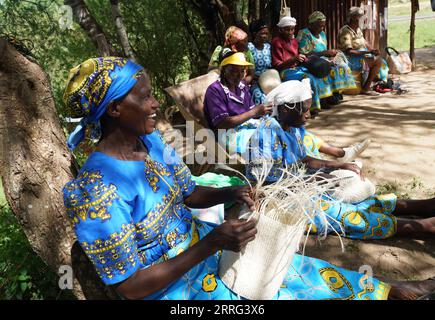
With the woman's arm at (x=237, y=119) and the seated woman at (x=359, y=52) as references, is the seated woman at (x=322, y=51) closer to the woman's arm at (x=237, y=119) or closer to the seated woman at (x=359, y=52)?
the seated woman at (x=359, y=52)

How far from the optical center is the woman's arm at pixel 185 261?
161cm

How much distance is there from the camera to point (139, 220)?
1.72 metres

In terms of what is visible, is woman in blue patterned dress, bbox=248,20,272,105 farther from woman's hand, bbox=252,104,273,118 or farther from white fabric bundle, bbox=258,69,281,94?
woman's hand, bbox=252,104,273,118

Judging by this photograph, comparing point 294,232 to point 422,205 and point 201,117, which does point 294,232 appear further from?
point 201,117

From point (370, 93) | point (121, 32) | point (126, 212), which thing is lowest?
point (370, 93)

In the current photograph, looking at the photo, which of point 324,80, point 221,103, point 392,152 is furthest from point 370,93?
point 221,103

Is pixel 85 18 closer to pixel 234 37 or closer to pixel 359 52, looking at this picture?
pixel 234 37

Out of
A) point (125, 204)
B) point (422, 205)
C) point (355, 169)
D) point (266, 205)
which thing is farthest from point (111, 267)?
point (422, 205)

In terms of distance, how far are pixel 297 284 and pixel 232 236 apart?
0.49m

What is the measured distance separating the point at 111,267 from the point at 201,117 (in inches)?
126

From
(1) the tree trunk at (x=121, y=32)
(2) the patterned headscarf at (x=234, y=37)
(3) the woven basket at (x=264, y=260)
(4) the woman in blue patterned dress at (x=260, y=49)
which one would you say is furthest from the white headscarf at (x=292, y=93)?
(4) the woman in blue patterned dress at (x=260, y=49)

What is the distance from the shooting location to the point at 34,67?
6.65 feet

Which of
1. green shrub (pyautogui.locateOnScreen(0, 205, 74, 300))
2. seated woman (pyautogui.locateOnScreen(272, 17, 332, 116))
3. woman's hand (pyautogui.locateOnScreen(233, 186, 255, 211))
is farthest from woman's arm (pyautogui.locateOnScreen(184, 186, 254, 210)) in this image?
seated woman (pyautogui.locateOnScreen(272, 17, 332, 116))
